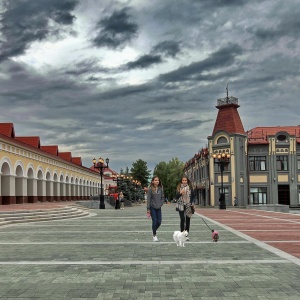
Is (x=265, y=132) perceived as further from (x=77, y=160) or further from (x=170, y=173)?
(x=170, y=173)

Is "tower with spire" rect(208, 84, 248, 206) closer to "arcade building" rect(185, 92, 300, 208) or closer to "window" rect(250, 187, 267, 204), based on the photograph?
"arcade building" rect(185, 92, 300, 208)

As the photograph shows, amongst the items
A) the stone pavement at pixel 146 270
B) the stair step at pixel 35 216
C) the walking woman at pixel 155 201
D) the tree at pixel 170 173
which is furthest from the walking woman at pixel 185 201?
the tree at pixel 170 173

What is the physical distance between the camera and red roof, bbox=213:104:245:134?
49281mm

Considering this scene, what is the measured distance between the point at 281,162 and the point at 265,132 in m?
5.20

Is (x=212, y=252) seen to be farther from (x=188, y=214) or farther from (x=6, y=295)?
(x=6, y=295)

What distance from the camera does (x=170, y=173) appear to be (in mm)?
91562

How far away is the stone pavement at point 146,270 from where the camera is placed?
5.30 metres

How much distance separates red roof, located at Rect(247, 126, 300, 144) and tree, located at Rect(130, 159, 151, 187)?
217 feet

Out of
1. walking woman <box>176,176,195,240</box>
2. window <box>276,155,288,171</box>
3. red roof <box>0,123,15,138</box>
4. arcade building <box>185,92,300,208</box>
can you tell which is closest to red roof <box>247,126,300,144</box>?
arcade building <box>185,92,300,208</box>

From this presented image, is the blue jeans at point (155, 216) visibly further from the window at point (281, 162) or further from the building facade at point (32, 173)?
the window at point (281, 162)

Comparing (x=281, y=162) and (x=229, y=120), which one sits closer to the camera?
(x=281, y=162)

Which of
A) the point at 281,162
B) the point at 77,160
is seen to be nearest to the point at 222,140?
the point at 281,162

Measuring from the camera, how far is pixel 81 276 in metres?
6.27

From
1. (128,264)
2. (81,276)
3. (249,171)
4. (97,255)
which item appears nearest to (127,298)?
(81,276)
